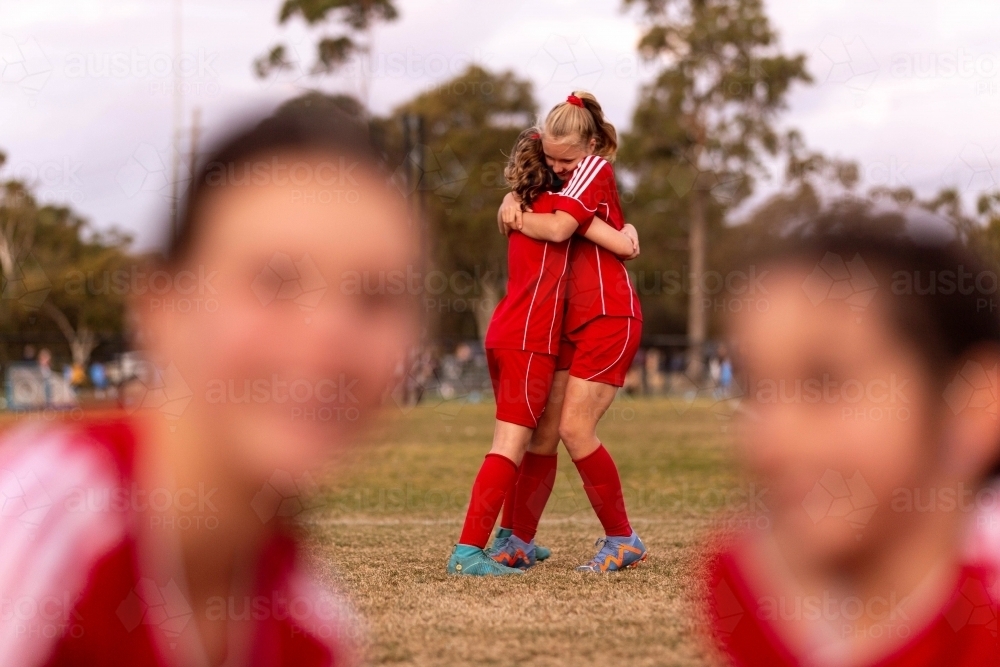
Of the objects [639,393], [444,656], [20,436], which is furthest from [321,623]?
[639,393]

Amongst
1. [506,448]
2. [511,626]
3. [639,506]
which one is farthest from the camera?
[639,506]

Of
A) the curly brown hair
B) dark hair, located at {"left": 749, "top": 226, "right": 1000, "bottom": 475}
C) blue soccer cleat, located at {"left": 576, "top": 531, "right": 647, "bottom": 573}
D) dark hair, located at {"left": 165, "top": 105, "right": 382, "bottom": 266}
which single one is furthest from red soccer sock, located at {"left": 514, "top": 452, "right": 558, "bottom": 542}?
dark hair, located at {"left": 165, "top": 105, "right": 382, "bottom": 266}

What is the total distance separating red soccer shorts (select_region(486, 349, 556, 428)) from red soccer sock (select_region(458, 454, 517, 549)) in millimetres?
166

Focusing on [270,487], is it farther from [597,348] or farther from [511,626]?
[597,348]

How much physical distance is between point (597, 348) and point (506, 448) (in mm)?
491

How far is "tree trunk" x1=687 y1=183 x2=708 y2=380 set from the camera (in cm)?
3391

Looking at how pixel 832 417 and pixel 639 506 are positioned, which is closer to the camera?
pixel 832 417

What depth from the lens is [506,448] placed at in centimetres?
404

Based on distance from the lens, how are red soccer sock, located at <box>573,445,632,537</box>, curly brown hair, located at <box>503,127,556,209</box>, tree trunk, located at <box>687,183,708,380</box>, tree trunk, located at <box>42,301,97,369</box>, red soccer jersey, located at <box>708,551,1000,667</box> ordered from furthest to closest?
tree trunk, located at <box>687,183,708,380</box> < tree trunk, located at <box>42,301,97,369</box> < red soccer sock, located at <box>573,445,632,537</box> < curly brown hair, located at <box>503,127,556,209</box> < red soccer jersey, located at <box>708,551,1000,667</box>

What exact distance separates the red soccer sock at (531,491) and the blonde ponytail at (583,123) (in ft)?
3.93

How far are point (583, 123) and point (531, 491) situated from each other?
1.40m

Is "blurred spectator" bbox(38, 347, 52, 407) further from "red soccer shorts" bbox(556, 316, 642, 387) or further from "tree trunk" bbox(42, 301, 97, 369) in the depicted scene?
"red soccer shorts" bbox(556, 316, 642, 387)

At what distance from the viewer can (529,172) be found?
409 centimetres

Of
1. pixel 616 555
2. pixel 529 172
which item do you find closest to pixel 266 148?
pixel 529 172
